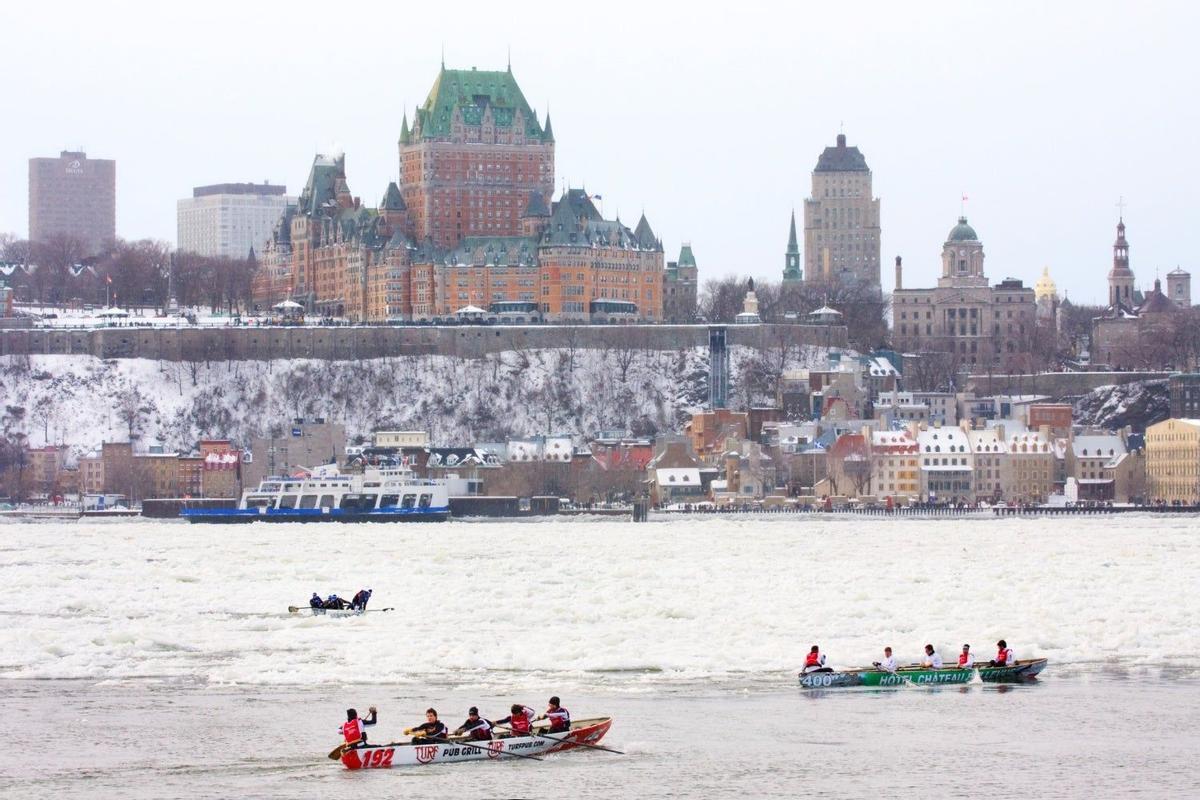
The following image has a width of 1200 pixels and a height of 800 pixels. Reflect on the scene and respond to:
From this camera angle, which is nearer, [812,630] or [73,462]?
[812,630]

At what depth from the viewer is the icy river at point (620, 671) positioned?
159 ft

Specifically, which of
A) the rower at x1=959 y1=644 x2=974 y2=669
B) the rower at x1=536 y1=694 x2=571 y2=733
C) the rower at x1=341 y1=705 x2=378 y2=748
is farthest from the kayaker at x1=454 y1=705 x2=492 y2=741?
the rower at x1=959 y1=644 x2=974 y2=669

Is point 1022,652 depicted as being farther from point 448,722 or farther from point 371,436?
point 371,436

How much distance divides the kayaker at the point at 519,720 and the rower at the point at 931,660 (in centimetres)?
1222

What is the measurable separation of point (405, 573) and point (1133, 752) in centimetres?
4849

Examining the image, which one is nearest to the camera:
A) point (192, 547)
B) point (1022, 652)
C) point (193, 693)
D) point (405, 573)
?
point (193, 693)

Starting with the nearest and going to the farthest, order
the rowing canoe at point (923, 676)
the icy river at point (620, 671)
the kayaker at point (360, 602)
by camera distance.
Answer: the icy river at point (620, 671) < the rowing canoe at point (923, 676) < the kayaker at point (360, 602)

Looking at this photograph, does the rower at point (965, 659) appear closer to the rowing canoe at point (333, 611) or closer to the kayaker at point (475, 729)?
the kayaker at point (475, 729)

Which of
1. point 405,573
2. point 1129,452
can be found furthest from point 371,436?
point 405,573

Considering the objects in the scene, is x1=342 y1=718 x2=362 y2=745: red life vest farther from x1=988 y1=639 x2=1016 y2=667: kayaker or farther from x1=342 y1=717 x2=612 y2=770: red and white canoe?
x1=988 y1=639 x2=1016 y2=667: kayaker

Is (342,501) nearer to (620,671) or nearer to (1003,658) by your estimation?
(620,671)

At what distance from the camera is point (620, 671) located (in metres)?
61.3

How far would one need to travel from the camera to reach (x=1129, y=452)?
182 meters

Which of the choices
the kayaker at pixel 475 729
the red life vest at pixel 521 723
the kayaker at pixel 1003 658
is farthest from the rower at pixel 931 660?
the kayaker at pixel 475 729
